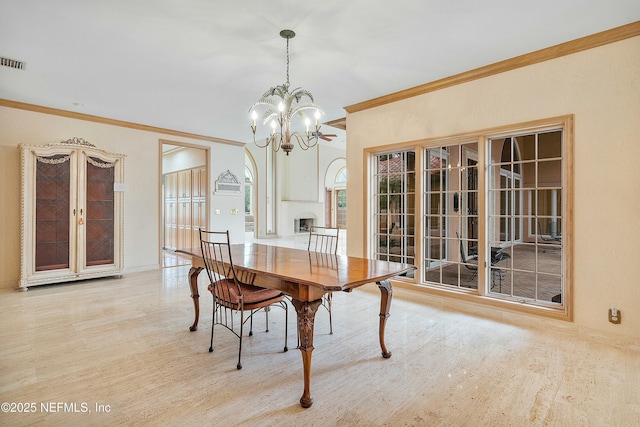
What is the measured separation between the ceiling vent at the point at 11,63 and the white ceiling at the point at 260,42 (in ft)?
0.24

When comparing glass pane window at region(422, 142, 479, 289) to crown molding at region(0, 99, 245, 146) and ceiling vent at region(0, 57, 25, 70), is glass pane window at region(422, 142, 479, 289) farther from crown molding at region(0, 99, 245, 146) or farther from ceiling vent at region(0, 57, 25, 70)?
ceiling vent at region(0, 57, 25, 70)

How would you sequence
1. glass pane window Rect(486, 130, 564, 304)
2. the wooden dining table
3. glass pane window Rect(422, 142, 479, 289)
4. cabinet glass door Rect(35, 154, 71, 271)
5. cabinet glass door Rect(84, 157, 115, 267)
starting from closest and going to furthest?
the wooden dining table
glass pane window Rect(486, 130, 564, 304)
glass pane window Rect(422, 142, 479, 289)
cabinet glass door Rect(35, 154, 71, 271)
cabinet glass door Rect(84, 157, 115, 267)

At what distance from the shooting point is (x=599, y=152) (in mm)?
2875

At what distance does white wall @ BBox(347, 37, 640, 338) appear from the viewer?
2736 millimetres

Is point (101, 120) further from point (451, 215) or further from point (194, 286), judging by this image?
point (451, 215)

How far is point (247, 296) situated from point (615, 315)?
309cm

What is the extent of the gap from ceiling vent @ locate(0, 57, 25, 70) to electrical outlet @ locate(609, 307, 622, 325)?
6052 millimetres

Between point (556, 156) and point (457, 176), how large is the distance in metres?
0.97

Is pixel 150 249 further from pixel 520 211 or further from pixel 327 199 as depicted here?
pixel 327 199

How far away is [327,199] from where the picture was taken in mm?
13734

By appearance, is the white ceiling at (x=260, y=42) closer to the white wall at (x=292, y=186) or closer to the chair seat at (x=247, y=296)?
the chair seat at (x=247, y=296)

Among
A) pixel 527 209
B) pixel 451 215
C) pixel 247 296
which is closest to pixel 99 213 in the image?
pixel 247 296

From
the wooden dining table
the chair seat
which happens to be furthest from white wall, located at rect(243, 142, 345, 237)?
the chair seat

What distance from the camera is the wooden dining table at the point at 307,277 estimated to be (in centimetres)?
199
